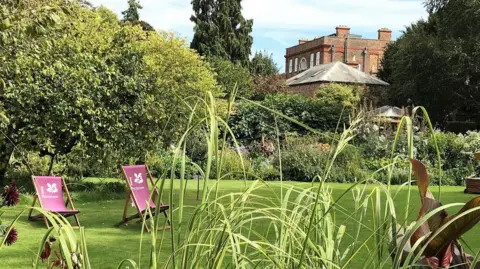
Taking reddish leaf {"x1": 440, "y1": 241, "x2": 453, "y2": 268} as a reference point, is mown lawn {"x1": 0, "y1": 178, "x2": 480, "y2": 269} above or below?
below

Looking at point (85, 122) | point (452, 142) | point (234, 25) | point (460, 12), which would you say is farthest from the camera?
point (234, 25)

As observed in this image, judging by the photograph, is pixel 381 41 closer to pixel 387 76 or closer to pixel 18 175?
pixel 387 76

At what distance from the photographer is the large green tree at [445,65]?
2703 centimetres

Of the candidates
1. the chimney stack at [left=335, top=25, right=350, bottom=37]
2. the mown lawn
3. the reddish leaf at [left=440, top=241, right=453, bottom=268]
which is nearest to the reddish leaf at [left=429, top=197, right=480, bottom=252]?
the reddish leaf at [left=440, top=241, right=453, bottom=268]

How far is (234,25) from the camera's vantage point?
141 feet

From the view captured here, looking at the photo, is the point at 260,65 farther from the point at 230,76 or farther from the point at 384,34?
the point at 384,34

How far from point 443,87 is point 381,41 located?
91.4ft

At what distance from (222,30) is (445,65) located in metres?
18.7

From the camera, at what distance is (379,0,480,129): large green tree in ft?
88.7

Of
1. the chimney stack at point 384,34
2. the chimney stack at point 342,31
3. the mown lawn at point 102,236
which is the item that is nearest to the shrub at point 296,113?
the mown lawn at point 102,236

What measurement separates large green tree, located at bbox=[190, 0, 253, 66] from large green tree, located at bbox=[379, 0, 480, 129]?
1398 cm

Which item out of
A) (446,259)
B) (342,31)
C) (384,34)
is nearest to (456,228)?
(446,259)

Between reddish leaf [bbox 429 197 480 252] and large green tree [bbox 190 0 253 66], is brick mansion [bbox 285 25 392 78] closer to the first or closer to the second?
large green tree [bbox 190 0 253 66]

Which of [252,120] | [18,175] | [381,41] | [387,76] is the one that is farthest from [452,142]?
[381,41]
